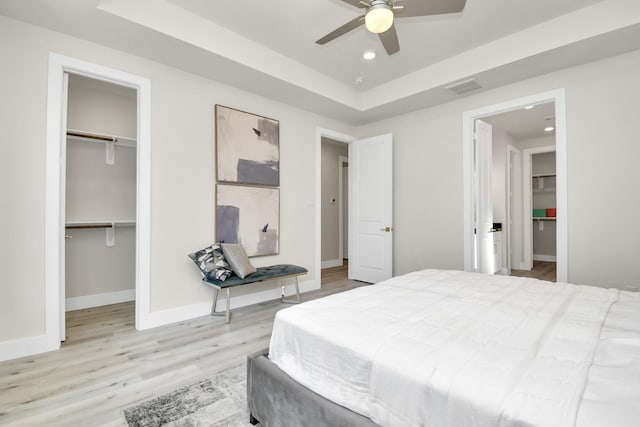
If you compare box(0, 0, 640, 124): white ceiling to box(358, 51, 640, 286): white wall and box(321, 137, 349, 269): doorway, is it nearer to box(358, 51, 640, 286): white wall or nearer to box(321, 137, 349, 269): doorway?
box(358, 51, 640, 286): white wall

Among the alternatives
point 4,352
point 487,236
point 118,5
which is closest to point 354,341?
point 4,352

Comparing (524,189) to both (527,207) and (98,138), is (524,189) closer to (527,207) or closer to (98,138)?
(527,207)

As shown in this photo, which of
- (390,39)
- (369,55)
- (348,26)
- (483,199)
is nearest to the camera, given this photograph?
(348,26)

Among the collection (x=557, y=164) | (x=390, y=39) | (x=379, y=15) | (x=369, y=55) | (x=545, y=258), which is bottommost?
(x=545, y=258)

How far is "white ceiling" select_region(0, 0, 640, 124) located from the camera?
2.53 meters

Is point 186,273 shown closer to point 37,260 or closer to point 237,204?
point 237,204

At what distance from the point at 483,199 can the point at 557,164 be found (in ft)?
3.49

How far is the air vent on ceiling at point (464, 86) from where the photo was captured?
3545 millimetres

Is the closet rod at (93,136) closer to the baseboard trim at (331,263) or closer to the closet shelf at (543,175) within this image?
the baseboard trim at (331,263)

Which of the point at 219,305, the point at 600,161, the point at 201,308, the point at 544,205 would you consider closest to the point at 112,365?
the point at 201,308

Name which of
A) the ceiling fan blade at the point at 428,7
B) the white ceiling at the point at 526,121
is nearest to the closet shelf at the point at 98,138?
the ceiling fan blade at the point at 428,7

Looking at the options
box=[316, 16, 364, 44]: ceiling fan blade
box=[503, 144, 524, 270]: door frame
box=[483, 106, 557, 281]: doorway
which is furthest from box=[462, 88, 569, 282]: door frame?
box=[503, 144, 524, 270]: door frame

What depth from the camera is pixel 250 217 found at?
381 centimetres

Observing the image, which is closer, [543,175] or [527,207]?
[527,207]
